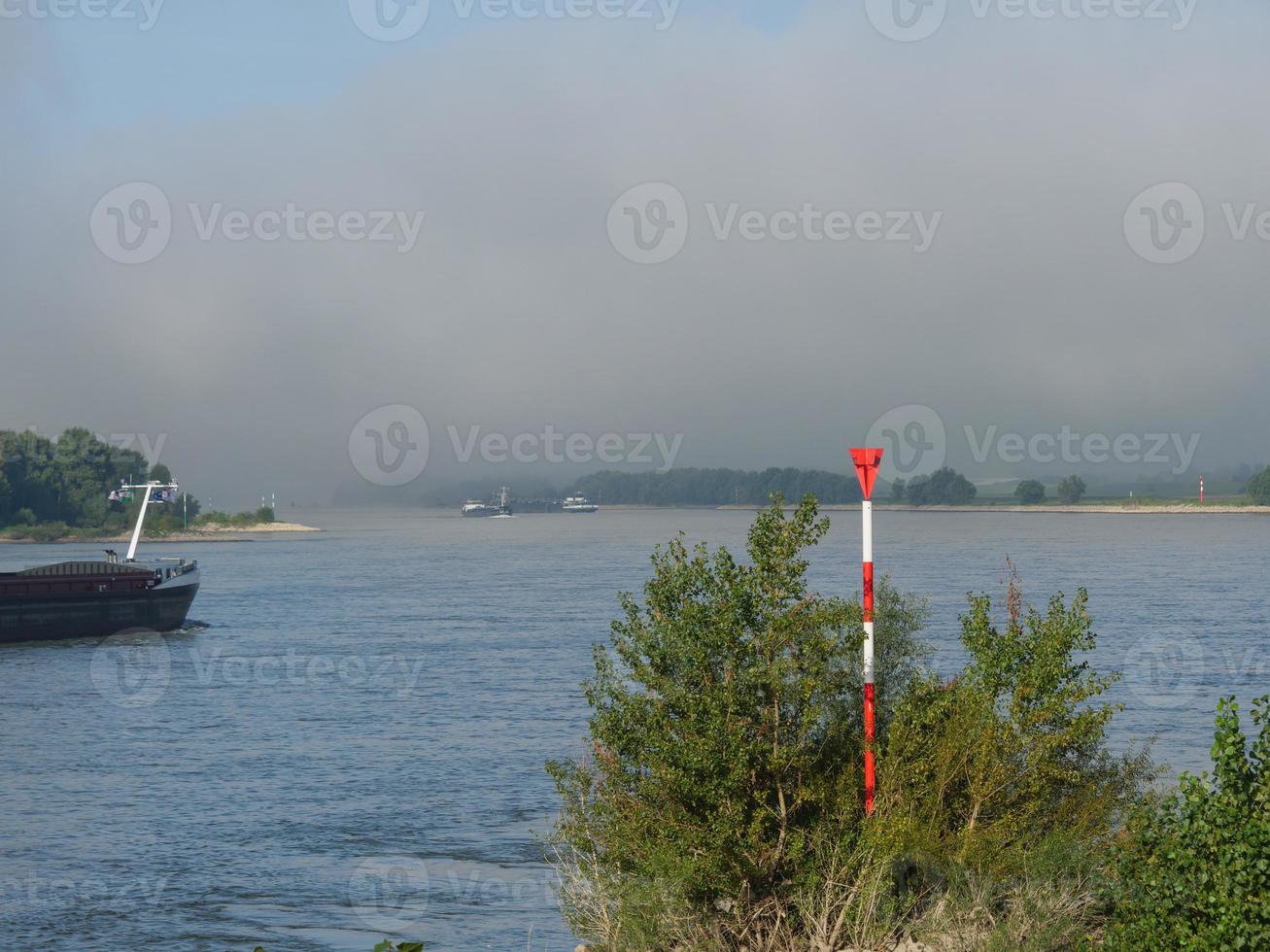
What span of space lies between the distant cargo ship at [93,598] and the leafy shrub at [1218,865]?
69712mm

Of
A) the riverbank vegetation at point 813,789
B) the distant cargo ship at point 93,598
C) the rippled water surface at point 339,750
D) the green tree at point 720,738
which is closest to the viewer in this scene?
the riverbank vegetation at point 813,789

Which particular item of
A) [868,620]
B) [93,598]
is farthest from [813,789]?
[93,598]

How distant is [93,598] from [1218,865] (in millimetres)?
76065

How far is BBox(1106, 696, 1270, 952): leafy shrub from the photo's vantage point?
12.1 metres

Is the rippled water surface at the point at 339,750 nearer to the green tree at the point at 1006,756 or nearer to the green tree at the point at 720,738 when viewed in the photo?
the green tree at the point at 720,738

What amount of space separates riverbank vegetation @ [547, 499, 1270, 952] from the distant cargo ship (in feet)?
207

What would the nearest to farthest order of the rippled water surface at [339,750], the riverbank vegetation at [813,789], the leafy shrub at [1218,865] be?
the leafy shrub at [1218,865] < the riverbank vegetation at [813,789] < the rippled water surface at [339,750]

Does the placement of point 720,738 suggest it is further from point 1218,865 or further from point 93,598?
point 93,598

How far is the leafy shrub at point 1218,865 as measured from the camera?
12078 mm

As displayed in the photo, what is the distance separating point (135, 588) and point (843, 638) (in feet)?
237

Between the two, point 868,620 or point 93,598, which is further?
point 93,598

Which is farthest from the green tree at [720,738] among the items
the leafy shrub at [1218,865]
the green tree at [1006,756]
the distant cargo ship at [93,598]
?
the distant cargo ship at [93,598]

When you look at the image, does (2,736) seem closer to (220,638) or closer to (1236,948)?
(220,638)

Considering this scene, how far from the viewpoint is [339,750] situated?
145 feet
